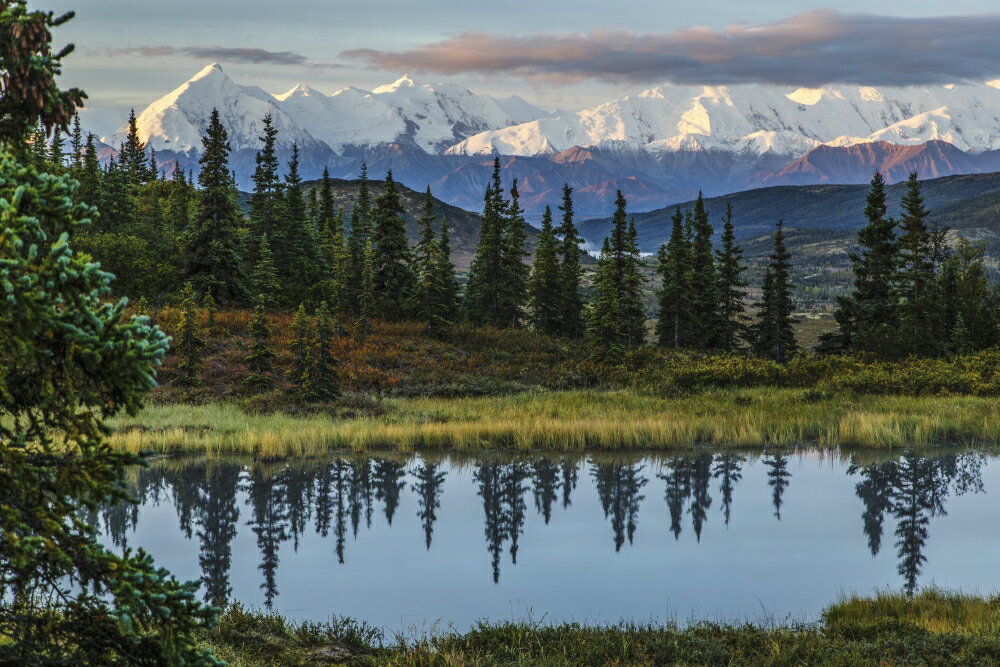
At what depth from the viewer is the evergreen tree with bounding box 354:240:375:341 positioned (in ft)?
175

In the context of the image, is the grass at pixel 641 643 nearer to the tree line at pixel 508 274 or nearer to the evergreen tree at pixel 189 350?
the evergreen tree at pixel 189 350

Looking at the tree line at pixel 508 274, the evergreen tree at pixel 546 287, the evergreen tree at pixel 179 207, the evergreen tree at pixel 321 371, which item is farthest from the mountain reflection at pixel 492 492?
the evergreen tree at pixel 179 207

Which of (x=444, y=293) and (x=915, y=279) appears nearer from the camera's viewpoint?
(x=915, y=279)

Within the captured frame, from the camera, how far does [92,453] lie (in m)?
5.95

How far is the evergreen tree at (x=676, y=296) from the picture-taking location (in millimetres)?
64875

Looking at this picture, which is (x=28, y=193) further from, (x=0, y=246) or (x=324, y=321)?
(x=324, y=321)

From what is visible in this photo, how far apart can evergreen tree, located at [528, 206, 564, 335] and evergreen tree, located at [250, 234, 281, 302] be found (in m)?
18.9

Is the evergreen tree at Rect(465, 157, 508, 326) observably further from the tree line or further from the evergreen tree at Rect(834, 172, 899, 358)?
the evergreen tree at Rect(834, 172, 899, 358)

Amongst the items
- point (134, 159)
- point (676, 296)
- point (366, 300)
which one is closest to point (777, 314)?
point (676, 296)

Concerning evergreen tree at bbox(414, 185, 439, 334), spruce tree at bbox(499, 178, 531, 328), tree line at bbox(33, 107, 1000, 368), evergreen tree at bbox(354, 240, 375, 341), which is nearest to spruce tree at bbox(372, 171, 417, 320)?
tree line at bbox(33, 107, 1000, 368)

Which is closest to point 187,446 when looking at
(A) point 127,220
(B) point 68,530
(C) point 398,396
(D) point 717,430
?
(C) point 398,396

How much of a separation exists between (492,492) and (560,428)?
690 centimetres

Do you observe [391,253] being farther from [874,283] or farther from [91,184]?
[874,283]

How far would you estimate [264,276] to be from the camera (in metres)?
57.8
